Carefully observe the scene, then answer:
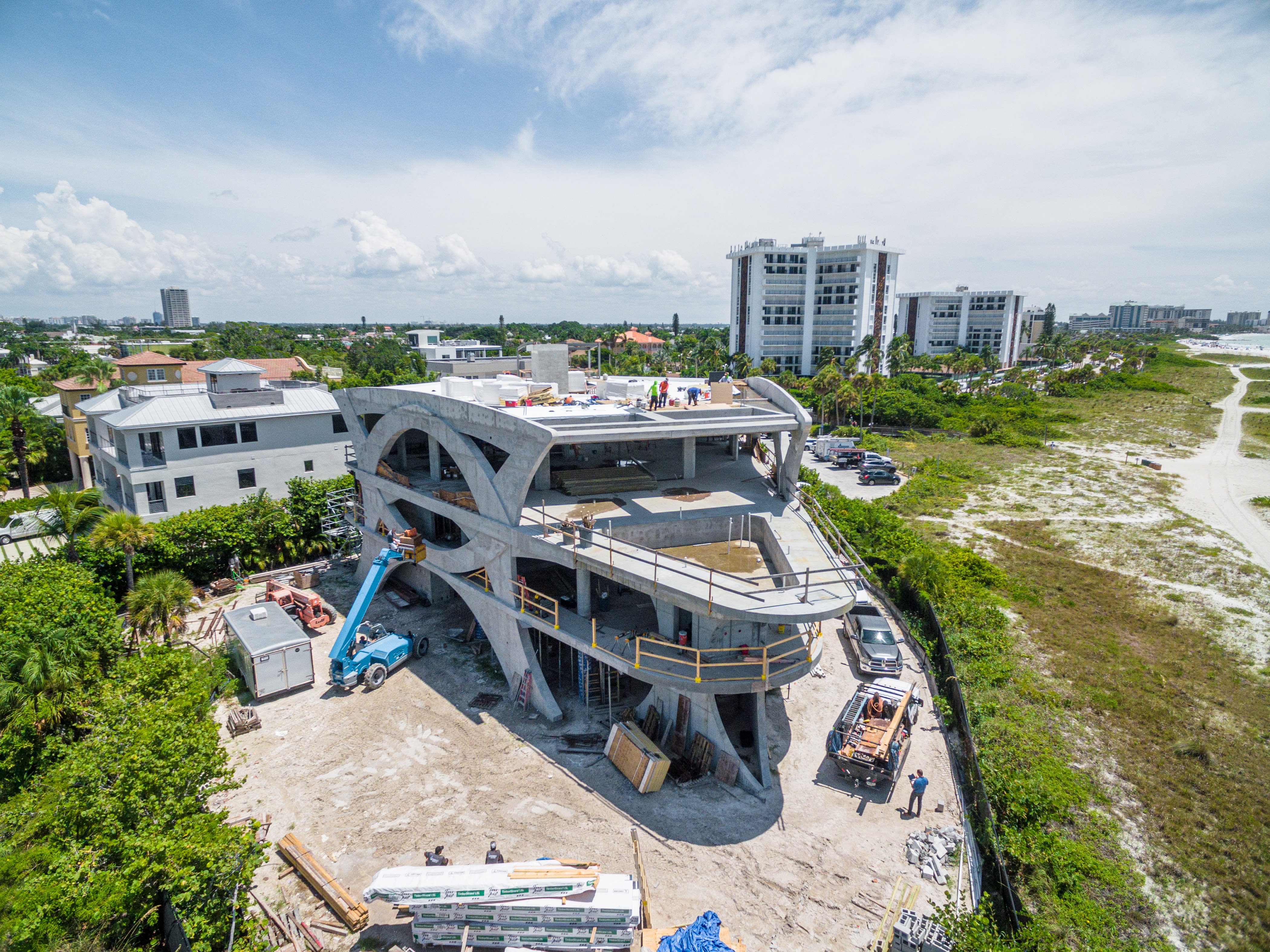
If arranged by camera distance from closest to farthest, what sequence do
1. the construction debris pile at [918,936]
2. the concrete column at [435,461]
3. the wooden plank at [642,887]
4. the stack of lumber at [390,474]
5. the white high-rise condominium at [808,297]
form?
the construction debris pile at [918,936], the wooden plank at [642,887], the stack of lumber at [390,474], the concrete column at [435,461], the white high-rise condominium at [808,297]

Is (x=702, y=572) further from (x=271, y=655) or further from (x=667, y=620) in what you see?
(x=271, y=655)

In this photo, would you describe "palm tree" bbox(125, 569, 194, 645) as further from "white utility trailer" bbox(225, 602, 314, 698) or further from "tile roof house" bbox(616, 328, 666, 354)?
"tile roof house" bbox(616, 328, 666, 354)

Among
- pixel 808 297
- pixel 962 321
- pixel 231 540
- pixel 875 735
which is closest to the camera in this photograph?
pixel 875 735

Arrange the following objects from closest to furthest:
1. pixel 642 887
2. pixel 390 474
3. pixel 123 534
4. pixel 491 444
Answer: pixel 642 887 < pixel 491 444 < pixel 123 534 < pixel 390 474

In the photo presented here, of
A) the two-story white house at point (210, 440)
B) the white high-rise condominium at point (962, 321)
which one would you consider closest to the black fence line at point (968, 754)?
the two-story white house at point (210, 440)

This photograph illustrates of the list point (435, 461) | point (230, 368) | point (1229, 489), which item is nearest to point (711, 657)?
point (435, 461)

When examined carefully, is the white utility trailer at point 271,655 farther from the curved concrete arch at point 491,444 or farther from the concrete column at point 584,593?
the concrete column at point 584,593

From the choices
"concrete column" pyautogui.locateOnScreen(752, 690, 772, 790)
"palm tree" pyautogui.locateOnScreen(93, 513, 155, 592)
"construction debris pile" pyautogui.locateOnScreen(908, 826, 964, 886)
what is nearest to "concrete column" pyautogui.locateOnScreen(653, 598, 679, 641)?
"concrete column" pyautogui.locateOnScreen(752, 690, 772, 790)

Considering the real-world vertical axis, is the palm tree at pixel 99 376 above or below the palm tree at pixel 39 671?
above
